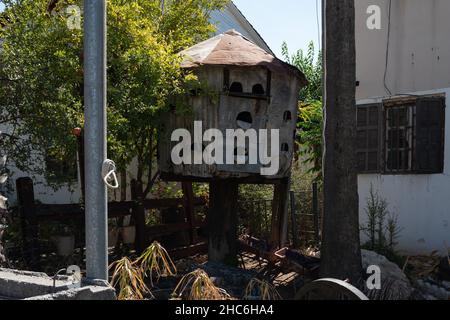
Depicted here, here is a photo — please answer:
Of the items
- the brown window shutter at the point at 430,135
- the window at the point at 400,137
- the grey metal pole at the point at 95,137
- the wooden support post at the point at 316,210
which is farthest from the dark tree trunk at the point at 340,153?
the wooden support post at the point at 316,210

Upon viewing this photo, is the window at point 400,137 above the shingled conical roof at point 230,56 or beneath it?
beneath

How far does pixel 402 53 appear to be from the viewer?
9570 mm

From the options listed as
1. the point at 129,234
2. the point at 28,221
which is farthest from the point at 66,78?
the point at 129,234

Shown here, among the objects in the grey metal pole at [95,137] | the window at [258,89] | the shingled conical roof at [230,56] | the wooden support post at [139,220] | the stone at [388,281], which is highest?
the shingled conical roof at [230,56]

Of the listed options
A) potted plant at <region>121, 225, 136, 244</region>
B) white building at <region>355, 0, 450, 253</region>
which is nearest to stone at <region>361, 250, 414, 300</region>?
white building at <region>355, 0, 450, 253</region>

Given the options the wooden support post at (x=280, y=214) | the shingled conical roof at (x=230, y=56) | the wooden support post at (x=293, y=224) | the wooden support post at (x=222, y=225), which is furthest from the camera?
the wooden support post at (x=293, y=224)

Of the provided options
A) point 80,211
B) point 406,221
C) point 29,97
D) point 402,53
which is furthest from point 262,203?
point 29,97

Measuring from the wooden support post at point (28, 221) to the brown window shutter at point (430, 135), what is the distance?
6.04 metres

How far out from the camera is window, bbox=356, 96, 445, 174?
29.3 feet

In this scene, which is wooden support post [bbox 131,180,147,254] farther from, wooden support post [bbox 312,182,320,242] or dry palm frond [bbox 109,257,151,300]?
dry palm frond [bbox 109,257,151,300]

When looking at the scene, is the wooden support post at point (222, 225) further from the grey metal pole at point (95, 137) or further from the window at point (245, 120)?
the grey metal pole at point (95, 137)

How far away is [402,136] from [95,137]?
23.7 ft

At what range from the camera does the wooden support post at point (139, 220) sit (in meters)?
8.77

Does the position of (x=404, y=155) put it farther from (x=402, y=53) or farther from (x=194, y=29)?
(x=194, y=29)
